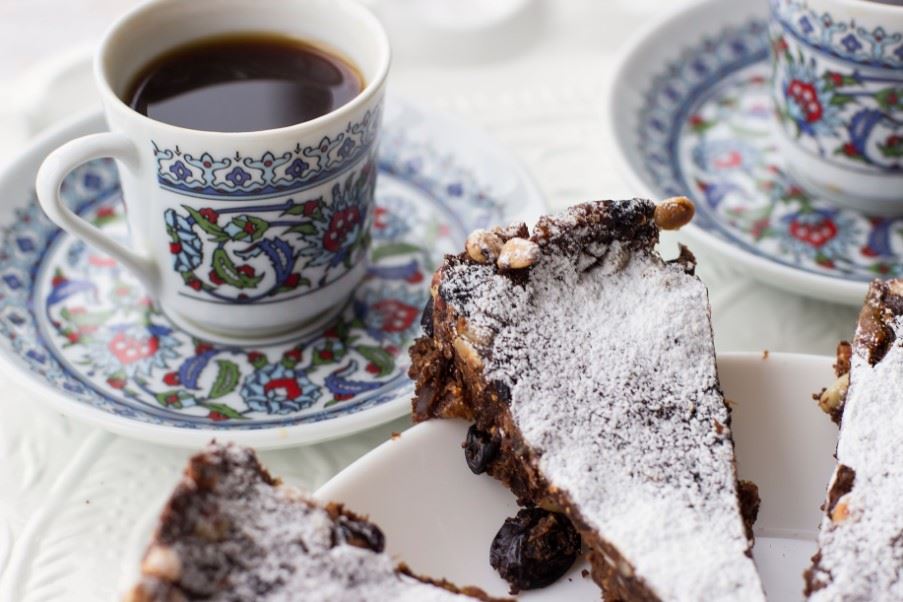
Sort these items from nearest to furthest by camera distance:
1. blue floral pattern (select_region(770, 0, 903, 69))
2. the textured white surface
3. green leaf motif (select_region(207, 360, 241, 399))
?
the textured white surface < green leaf motif (select_region(207, 360, 241, 399)) < blue floral pattern (select_region(770, 0, 903, 69))

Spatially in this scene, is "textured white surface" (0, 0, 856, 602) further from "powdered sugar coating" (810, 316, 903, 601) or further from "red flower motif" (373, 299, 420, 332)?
"powdered sugar coating" (810, 316, 903, 601)

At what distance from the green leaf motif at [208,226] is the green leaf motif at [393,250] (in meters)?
0.36

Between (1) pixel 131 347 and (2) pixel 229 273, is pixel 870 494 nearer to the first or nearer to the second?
(2) pixel 229 273

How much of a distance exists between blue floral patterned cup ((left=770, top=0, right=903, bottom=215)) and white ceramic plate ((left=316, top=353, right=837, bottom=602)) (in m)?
0.60

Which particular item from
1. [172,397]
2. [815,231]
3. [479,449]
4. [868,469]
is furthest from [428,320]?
[815,231]

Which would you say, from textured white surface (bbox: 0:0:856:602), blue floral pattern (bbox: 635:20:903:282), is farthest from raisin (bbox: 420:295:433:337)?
blue floral pattern (bbox: 635:20:903:282)

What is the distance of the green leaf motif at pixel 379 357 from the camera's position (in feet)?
5.04

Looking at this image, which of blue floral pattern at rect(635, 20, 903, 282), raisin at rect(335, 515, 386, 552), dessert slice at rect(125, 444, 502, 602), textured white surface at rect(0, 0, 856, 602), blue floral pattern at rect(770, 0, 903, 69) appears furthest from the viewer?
blue floral pattern at rect(635, 20, 903, 282)

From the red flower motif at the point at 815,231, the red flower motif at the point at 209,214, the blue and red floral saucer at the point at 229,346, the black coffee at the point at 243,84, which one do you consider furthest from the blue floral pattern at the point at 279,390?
the red flower motif at the point at 815,231

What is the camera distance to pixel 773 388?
132 cm

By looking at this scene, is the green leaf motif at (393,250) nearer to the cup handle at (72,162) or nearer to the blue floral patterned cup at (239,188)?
the blue floral patterned cup at (239,188)

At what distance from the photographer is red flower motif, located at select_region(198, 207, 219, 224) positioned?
144cm

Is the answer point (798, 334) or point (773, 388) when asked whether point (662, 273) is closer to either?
point (773, 388)

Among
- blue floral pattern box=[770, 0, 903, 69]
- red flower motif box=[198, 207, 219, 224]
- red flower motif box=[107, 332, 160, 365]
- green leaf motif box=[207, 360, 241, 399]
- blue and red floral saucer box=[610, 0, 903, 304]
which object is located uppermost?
blue floral pattern box=[770, 0, 903, 69]
